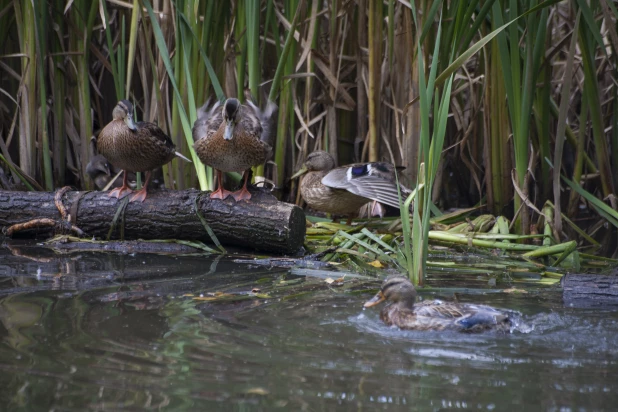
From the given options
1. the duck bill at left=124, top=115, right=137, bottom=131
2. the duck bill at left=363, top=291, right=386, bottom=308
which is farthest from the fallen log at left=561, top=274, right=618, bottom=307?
the duck bill at left=124, top=115, right=137, bottom=131

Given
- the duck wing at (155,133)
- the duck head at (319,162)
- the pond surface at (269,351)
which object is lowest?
the pond surface at (269,351)

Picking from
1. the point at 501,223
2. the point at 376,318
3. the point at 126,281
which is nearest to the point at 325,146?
the point at 501,223

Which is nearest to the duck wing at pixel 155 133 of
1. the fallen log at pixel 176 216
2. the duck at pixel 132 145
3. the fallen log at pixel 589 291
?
the duck at pixel 132 145

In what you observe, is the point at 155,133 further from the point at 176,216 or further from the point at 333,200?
the point at 333,200

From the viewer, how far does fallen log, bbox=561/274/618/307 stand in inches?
190

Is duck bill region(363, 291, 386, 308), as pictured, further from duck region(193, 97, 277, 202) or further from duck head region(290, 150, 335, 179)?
duck head region(290, 150, 335, 179)

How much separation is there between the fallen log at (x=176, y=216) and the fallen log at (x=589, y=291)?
214 cm

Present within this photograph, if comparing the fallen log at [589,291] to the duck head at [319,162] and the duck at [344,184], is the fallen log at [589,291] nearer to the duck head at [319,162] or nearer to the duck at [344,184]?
the duck at [344,184]

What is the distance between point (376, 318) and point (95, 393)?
73.4 inches

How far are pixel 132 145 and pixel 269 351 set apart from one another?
3579 mm

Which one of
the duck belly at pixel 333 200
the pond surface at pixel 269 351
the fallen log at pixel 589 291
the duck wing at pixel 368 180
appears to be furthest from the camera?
the duck belly at pixel 333 200

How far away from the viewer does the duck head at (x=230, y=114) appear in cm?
640

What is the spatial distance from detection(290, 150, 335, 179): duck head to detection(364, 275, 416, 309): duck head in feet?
10.3

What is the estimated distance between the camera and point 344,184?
719 cm
